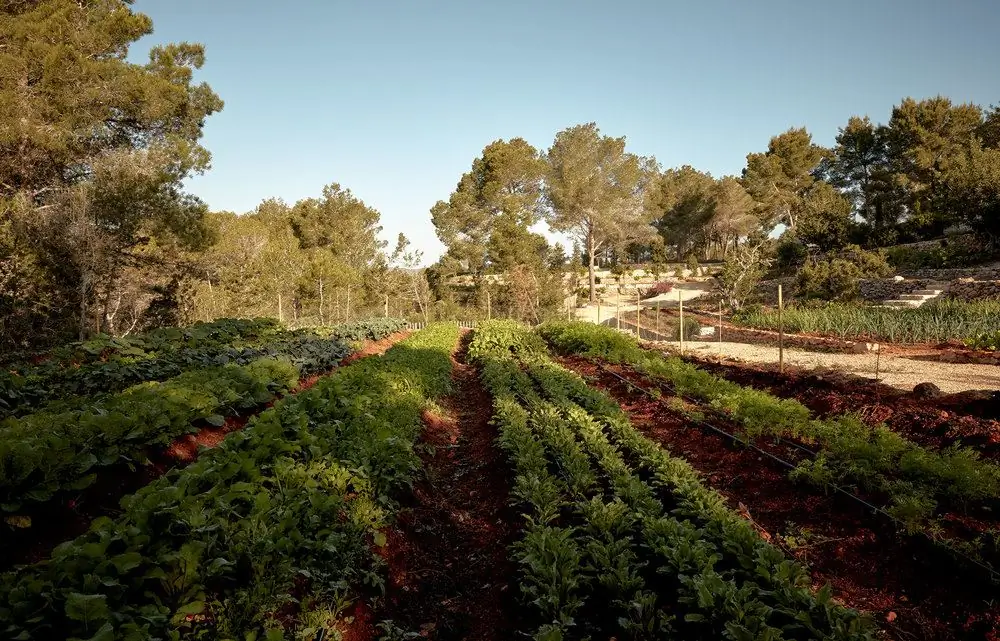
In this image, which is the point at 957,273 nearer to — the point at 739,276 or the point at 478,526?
the point at 739,276

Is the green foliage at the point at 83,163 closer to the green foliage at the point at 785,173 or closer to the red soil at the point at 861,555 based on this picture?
the red soil at the point at 861,555

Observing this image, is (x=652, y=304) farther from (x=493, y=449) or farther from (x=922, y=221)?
(x=493, y=449)

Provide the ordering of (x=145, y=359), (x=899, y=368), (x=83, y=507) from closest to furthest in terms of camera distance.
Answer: (x=83, y=507)
(x=145, y=359)
(x=899, y=368)

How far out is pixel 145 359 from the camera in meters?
9.15

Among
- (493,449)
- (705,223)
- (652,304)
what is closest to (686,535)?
(493,449)

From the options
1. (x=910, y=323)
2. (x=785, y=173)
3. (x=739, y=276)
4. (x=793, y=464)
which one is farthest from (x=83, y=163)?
(x=785, y=173)

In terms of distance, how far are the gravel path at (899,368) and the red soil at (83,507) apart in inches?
464

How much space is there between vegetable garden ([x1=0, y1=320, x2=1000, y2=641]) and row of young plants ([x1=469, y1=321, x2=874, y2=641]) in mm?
22

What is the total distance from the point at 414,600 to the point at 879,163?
182 feet

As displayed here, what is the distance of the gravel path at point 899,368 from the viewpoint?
31.8 ft

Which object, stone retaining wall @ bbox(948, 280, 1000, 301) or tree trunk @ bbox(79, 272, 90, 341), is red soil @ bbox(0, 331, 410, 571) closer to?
tree trunk @ bbox(79, 272, 90, 341)

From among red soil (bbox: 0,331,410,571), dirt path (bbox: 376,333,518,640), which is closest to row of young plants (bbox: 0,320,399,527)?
red soil (bbox: 0,331,410,571)

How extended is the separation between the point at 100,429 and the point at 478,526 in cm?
365

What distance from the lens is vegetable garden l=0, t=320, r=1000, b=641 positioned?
2.81 meters
